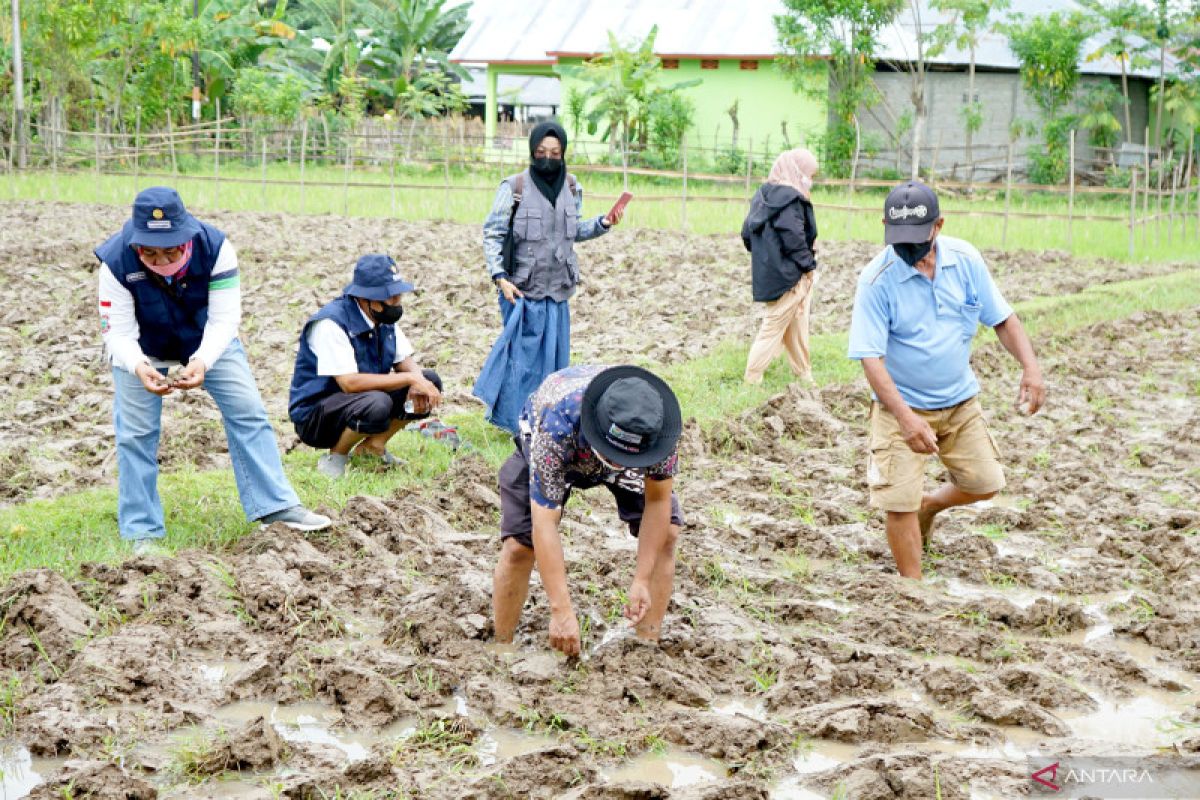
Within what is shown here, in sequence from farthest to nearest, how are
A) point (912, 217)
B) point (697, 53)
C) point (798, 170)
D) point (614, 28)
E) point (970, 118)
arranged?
point (614, 28) < point (697, 53) < point (970, 118) < point (798, 170) < point (912, 217)

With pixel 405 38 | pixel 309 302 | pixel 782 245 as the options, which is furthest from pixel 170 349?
pixel 405 38

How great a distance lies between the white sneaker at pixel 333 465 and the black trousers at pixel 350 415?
0.22 ft

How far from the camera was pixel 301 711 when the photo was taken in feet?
13.3

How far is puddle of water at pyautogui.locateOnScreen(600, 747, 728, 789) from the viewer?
365cm

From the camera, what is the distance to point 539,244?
22.7ft

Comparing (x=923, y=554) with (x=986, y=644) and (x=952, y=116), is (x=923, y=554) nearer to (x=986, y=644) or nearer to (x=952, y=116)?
(x=986, y=644)

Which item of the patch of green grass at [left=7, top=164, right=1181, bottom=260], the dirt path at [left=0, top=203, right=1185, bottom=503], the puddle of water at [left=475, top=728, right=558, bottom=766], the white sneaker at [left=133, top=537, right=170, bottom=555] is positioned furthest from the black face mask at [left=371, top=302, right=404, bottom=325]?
the patch of green grass at [left=7, top=164, right=1181, bottom=260]

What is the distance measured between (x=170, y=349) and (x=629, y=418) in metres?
2.68

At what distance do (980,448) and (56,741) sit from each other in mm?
3480

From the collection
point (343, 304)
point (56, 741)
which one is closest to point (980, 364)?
point (343, 304)

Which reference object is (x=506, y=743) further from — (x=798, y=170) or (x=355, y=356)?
(x=798, y=170)

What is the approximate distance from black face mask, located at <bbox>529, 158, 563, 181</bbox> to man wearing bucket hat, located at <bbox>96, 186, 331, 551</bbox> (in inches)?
76.6

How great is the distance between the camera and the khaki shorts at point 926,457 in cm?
513

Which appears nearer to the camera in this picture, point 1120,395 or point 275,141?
point 1120,395
